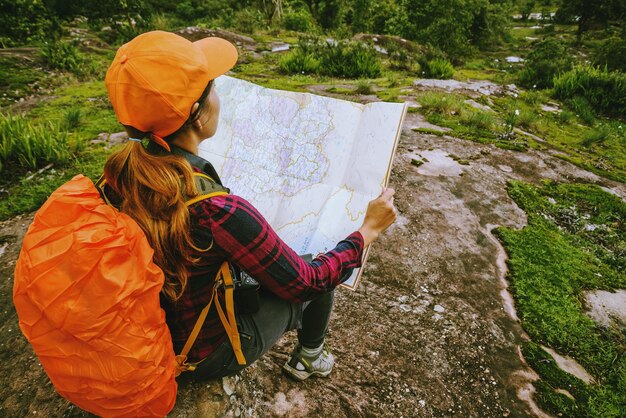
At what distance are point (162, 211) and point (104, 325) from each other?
0.35m

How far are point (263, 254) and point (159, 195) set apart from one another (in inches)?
14.7

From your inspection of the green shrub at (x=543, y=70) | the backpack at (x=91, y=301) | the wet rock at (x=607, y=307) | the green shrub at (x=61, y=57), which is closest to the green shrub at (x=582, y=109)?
the green shrub at (x=543, y=70)

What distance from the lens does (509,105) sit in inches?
273

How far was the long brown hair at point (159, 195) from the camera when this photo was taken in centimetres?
106

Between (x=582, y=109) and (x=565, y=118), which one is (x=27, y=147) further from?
(x=582, y=109)

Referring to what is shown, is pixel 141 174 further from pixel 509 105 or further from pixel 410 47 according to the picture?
pixel 410 47

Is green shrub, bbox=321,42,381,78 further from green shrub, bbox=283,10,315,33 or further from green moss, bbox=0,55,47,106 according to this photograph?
green shrub, bbox=283,10,315,33

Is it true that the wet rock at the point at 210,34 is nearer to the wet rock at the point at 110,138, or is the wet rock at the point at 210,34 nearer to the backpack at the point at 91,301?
the wet rock at the point at 110,138

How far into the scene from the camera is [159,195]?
3.45 feet

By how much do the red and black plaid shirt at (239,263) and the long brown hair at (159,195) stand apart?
0.16 feet

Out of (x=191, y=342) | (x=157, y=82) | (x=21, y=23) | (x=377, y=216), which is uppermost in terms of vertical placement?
(x=157, y=82)

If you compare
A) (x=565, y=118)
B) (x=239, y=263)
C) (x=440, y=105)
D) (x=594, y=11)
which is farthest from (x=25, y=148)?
(x=594, y=11)

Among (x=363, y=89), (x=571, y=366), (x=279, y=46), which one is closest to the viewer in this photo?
(x=571, y=366)

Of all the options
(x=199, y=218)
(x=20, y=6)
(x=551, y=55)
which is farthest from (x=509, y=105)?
(x=20, y=6)
